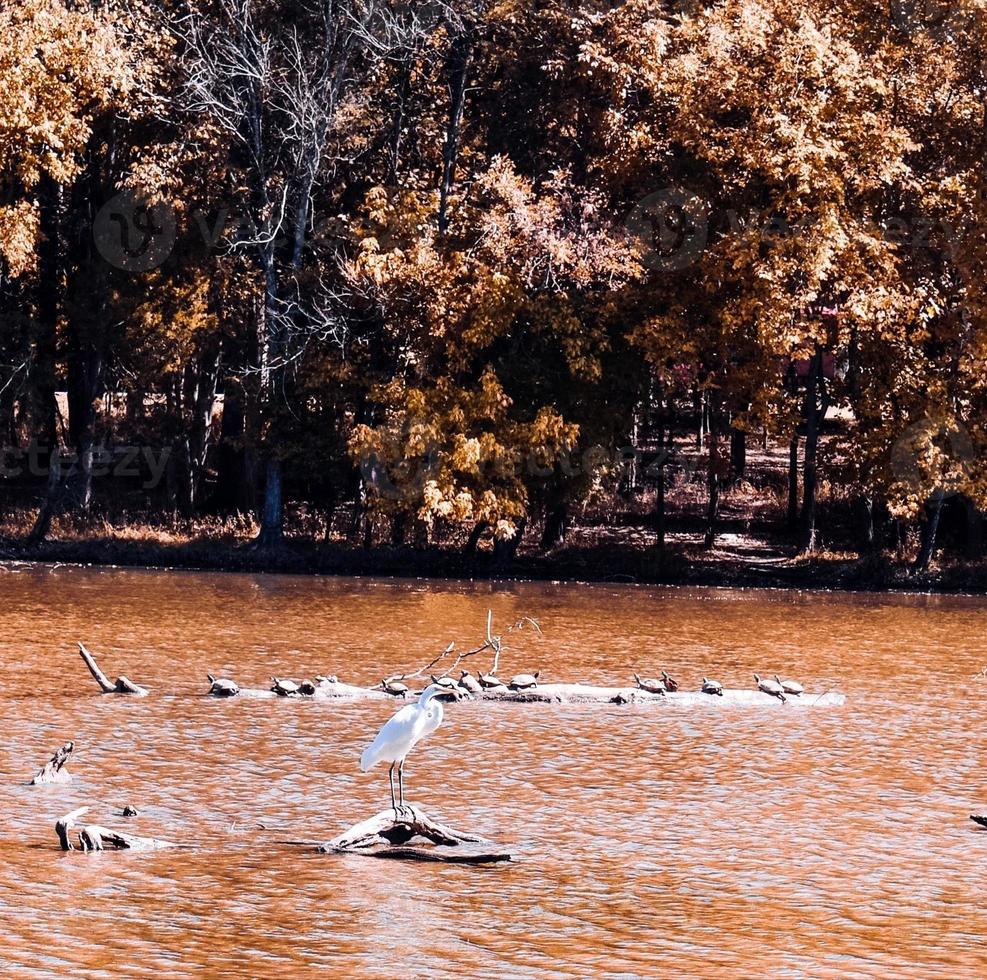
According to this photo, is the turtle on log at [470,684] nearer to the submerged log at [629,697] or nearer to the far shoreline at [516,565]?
the submerged log at [629,697]

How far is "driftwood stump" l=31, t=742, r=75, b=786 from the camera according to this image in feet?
63.8

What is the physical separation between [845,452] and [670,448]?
32.5 feet

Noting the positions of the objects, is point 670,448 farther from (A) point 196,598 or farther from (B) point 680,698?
(B) point 680,698

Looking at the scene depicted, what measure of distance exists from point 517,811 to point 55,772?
5309mm

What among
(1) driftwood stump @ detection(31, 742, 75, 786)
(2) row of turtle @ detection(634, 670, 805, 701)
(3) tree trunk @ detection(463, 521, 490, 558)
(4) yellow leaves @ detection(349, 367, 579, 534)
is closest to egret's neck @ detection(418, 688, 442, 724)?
(1) driftwood stump @ detection(31, 742, 75, 786)

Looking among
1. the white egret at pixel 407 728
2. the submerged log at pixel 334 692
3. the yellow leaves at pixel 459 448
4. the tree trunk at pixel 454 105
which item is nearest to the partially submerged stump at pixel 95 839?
the white egret at pixel 407 728

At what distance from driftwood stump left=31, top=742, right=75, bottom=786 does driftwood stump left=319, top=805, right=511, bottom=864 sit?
Answer: 411cm

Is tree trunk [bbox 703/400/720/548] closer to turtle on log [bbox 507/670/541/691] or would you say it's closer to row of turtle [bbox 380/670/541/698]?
row of turtle [bbox 380/670/541/698]

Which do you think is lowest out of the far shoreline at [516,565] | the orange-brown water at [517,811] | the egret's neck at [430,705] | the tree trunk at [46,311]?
the orange-brown water at [517,811]

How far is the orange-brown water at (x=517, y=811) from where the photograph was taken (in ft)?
46.5

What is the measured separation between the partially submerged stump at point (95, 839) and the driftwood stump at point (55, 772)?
249 cm

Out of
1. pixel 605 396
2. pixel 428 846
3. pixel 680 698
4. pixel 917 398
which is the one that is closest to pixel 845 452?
pixel 917 398

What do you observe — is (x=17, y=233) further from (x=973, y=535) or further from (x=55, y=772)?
(x=55, y=772)

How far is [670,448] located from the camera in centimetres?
5891
